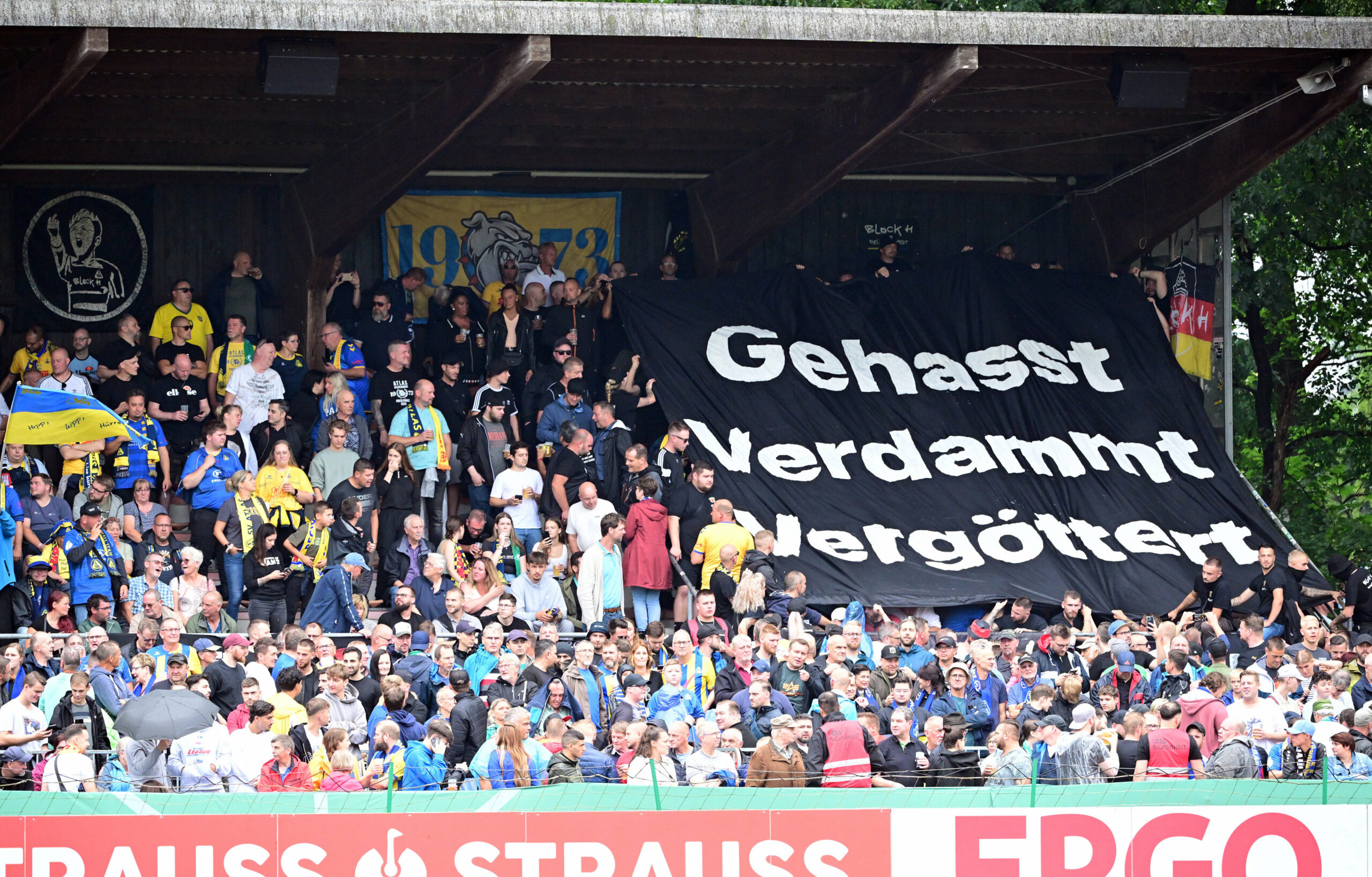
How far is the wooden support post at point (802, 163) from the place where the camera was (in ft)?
49.9

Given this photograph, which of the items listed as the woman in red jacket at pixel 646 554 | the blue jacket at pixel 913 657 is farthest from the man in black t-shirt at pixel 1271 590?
the woman in red jacket at pixel 646 554

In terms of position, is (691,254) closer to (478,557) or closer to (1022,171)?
(1022,171)

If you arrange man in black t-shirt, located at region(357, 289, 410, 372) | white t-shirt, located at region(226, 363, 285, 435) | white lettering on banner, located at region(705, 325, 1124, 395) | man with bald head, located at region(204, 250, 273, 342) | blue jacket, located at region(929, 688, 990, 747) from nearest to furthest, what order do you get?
blue jacket, located at region(929, 688, 990, 747) → white t-shirt, located at region(226, 363, 285, 435) → man in black t-shirt, located at region(357, 289, 410, 372) → white lettering on banner, located at region(705, 325, 1124, 395) → man with bald head, located at region(204, 250, 273, 342)

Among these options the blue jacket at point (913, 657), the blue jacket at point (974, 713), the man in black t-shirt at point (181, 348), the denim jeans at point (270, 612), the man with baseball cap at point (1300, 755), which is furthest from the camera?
the man in black t-shirt at point (181, 348)

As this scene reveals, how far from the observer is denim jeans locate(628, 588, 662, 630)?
1457cm

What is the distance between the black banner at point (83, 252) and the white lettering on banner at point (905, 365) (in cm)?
602

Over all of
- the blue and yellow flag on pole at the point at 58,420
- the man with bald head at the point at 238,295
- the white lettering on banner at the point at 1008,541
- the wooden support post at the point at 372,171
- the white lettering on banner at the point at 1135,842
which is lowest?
the white lettering on banner at the point at 1135,842

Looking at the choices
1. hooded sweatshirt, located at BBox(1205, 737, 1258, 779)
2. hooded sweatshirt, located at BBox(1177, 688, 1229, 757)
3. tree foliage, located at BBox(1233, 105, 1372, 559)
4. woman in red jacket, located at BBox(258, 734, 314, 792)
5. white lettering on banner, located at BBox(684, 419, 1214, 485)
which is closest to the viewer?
woman in red jacket, located at BBox(258, 734, 314, 792)

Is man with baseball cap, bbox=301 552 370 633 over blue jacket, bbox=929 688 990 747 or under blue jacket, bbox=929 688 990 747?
over

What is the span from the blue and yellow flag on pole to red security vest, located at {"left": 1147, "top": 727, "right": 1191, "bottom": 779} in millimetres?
8794

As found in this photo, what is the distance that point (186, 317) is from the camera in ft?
54.0

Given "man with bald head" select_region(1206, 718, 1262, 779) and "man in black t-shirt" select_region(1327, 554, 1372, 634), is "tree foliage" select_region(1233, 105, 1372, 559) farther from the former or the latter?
"man with bald head" select_region(1206, 718, 1262, 779)

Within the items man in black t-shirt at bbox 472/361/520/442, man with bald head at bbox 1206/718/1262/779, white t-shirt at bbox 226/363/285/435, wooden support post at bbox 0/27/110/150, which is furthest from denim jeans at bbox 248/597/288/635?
man with bald head at bbox 1206/718/1262/779

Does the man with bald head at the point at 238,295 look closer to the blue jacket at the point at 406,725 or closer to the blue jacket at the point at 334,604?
the blue jacket at the point at 334,604
